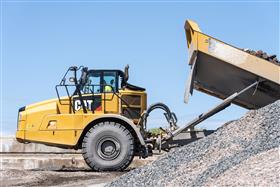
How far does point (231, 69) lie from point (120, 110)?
3134mm

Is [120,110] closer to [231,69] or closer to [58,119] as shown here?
[58,119]

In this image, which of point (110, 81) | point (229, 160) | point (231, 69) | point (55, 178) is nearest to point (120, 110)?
point (110, 81)

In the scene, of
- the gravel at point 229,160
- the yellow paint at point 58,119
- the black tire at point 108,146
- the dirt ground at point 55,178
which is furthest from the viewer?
the yellow paint at point 58,119

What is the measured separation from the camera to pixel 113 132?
1224 cm

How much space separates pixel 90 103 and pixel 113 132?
96cm

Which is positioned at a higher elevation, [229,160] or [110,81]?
[110,81]

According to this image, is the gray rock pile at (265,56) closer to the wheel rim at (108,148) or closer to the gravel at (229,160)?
the gravel at (229,160)

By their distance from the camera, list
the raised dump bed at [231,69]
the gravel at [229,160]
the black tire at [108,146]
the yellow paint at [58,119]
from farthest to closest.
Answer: the yellow paint at [58,119] < the black tire at [108,146] < the raised dump bed at [231,69] < the gravel at [229,160]

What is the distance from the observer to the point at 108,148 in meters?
12.4

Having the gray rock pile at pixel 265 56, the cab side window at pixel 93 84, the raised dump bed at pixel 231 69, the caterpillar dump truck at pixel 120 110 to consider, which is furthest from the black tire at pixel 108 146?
the gray rock pile at pixel 265 56

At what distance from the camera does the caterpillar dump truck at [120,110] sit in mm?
10727

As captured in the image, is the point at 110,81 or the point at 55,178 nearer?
the point at 55,178

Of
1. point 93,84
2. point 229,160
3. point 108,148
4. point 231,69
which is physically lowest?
point 108,148

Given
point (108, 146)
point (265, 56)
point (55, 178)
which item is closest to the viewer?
point (265, 56)
